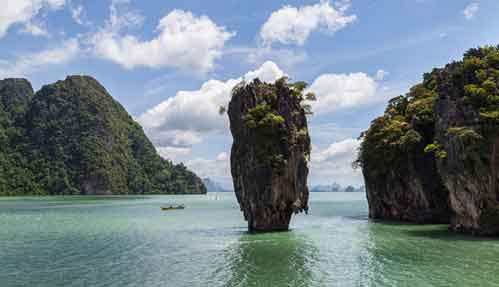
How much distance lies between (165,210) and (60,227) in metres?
33.9

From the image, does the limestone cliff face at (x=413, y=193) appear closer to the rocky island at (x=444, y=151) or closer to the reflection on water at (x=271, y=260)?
the rocky island at (x=444, y=151)

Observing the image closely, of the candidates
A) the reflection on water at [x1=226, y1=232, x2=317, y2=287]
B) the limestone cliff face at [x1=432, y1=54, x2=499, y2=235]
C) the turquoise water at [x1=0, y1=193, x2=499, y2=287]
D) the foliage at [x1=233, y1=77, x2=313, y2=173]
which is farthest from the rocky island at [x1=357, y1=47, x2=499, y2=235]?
the reflection on water at [x1=226, y1=232, x2=317, y2=287]

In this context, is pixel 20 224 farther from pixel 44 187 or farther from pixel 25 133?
pixel 25 133

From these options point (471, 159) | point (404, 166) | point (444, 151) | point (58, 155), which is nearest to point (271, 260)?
point (471, 159)

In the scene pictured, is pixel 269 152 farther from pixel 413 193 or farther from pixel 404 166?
pixel 413 193

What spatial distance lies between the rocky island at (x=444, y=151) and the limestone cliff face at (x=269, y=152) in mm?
12171

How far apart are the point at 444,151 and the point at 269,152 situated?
49.2 ft

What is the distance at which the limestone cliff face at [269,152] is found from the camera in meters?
38.0

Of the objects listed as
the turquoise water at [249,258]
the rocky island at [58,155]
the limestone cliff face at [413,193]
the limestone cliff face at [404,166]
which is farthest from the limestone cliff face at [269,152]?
the rocky island at [58,155]

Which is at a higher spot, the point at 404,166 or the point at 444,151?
the point at 444,151

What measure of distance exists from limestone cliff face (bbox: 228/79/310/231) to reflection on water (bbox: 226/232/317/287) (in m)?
3.16

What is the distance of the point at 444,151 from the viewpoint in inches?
1427

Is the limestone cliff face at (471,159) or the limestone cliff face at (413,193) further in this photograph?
the limestone cliff face at (413,193)

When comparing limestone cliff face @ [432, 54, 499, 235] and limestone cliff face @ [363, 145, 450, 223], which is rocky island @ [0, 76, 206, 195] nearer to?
limestone cliff face @ [363, 145, 450, 223]
